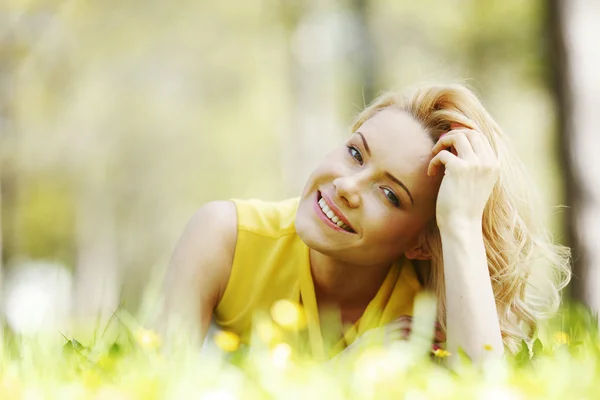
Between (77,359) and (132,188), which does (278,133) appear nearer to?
(132,188)

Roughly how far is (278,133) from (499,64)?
22.8 ft

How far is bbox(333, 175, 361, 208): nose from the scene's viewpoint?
279 centimetres

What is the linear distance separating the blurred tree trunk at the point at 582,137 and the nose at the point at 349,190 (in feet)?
9.32

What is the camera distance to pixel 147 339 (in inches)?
92.7

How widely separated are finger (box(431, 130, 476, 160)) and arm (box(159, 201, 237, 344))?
0.92m

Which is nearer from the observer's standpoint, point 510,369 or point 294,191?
point 510,369

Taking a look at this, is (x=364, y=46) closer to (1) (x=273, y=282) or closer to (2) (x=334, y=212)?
(1) (x=273, y=282)

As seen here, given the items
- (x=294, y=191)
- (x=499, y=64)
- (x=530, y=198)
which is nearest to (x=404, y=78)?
(x=499, y=64)

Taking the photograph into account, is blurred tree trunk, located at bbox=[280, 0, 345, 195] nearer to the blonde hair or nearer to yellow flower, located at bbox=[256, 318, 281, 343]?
the blonde hair

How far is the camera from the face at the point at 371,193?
2.84 meters

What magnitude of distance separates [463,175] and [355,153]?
16.9 inches

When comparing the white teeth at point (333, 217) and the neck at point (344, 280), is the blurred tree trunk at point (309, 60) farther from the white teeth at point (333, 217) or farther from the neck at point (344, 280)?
the white teeth at point (333, 217)

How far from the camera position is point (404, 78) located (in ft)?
46.8

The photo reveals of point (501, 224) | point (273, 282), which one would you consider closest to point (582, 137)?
point (501, 224)
